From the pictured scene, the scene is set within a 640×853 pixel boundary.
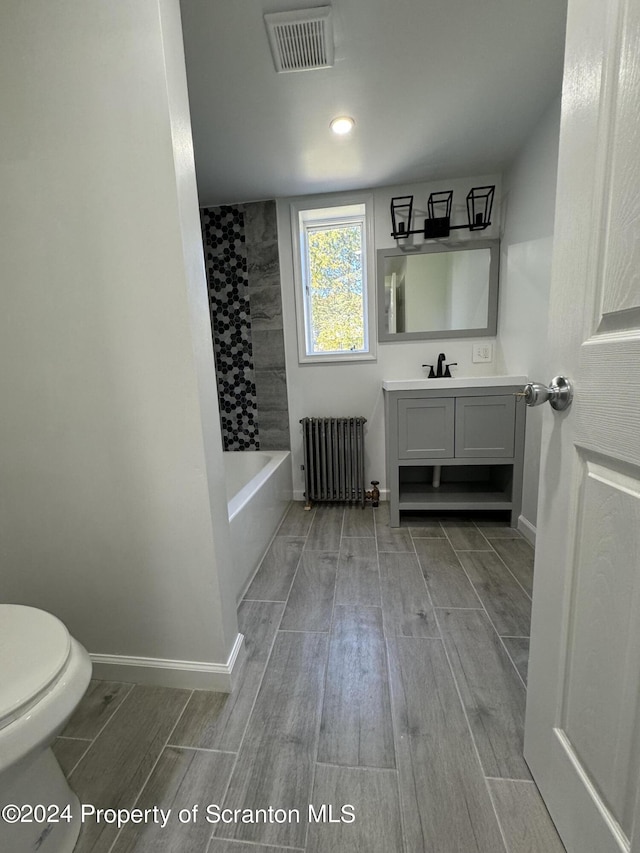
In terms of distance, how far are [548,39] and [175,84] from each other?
139 centimetres

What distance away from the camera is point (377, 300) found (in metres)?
2.45

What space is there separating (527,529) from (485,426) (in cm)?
64

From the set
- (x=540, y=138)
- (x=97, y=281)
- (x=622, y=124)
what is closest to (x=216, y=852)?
(x=97, y=281)

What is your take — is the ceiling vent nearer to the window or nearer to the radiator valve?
the window

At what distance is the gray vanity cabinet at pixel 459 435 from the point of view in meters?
1.97

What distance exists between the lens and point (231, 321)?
2588 mm

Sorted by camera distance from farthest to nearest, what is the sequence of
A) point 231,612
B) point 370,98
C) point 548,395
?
→ 1. point 370,98
2. point 231,612
3. point 548,395

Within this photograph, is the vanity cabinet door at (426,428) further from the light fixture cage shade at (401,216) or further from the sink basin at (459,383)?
the light fixture cage shade at (401,216)

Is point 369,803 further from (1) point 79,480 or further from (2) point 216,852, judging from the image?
(1) point 79,480

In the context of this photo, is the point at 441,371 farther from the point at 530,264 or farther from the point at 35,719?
the point at 35,719

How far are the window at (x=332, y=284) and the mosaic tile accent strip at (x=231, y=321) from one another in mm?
414

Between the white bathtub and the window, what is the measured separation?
84 centimetres

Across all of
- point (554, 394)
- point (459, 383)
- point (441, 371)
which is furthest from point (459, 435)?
point (554, 394)

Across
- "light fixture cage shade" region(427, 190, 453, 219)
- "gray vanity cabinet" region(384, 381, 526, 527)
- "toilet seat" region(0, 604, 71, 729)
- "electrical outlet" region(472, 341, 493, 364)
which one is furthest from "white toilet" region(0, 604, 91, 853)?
"light fixture cage shade" region(427, 190, 453, 219)
